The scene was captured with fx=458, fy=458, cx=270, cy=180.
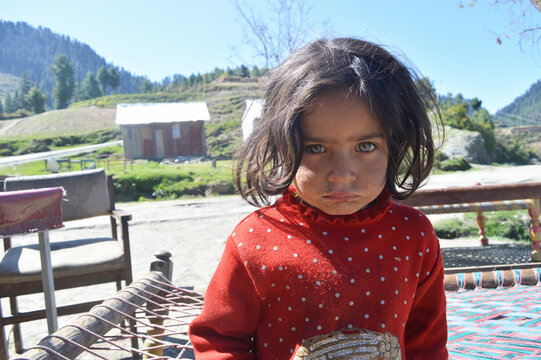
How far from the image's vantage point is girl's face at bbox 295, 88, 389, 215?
88 cm

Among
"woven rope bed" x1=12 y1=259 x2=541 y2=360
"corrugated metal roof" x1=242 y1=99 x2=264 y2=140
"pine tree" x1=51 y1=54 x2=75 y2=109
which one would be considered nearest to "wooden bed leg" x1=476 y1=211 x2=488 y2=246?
"woven rope bed" x1=12 y1=259 x2=541 y2=360

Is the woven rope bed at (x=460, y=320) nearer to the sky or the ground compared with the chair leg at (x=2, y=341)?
nearer to the sky

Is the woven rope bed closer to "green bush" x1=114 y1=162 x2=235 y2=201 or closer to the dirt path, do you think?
the dirt path

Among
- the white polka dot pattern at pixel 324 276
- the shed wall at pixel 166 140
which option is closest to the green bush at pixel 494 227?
the white polka dot pattern at pixel 324 276

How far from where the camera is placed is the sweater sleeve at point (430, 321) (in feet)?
3.27

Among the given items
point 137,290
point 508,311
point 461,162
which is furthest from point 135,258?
point 461,162

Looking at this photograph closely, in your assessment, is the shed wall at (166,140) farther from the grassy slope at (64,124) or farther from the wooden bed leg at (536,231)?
the wooden bed leg at (536,231)

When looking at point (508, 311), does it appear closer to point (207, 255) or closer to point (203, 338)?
point (203, 338)

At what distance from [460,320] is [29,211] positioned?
1.76m

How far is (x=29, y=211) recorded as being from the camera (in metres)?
1.92

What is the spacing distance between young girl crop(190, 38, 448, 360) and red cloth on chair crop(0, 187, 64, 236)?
4.20 ft

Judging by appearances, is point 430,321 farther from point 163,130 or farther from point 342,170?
point 163,130

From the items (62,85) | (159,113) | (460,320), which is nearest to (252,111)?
(460,320)

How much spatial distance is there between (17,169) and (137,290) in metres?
22.6
